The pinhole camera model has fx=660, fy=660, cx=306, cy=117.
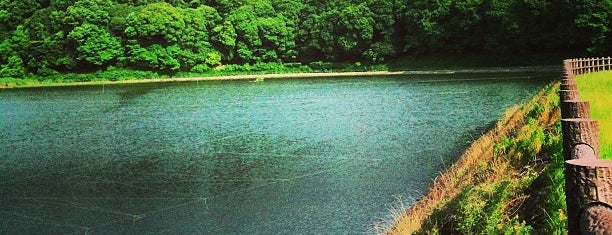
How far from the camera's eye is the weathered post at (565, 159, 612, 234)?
2398 millimetres

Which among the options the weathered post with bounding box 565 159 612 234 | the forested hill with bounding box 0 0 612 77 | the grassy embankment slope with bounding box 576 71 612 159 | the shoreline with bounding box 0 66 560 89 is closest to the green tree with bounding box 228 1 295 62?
the forested hill with bounding box 0 0 612 77

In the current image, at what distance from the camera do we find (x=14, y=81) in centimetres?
7025

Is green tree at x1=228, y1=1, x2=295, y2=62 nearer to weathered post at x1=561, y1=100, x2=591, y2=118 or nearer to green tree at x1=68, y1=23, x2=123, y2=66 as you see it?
green tree at x1=68, y1=23, x2=123, y2=66

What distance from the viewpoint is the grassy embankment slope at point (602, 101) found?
793cm

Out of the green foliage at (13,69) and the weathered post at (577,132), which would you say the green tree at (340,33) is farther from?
the weathered post at (577,132)

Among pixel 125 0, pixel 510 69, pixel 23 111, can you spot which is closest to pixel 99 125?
pixel 23 111

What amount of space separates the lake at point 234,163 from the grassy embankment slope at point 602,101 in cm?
345

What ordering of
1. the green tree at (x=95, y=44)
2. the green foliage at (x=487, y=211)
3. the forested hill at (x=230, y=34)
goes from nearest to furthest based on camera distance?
1. the green foliage at (x=487, y=211)
2. the forested hill at (x=230, y=34)
3. the green tree at (x=95, y=44)

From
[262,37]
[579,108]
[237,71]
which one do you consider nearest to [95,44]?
[237,71]

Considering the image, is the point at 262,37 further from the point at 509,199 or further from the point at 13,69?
the point at 509,199

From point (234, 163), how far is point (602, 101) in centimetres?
903

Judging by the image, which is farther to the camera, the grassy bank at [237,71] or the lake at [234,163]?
the grassy bank at [237,71]

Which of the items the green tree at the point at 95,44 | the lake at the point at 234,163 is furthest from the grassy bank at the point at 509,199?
the green tree at the point at 95,44

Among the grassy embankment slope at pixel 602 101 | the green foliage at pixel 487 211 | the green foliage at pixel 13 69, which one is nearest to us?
the green foliage at pixel 487 211
